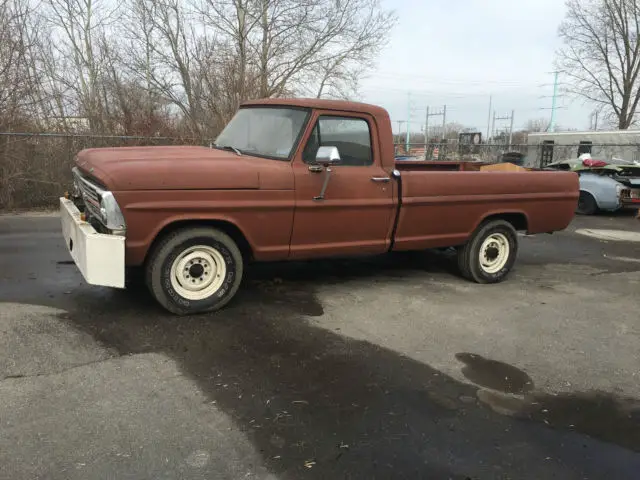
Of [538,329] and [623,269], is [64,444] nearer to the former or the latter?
[538,329]

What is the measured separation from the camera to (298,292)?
5891 millimetres

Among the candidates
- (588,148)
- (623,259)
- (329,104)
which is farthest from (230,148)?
(588,148)

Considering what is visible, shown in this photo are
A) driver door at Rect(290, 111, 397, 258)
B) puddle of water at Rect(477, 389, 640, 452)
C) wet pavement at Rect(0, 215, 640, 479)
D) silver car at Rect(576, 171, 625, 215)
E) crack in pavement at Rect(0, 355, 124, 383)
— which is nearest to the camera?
wet pavement at Rect(0, 215, 640, 479)

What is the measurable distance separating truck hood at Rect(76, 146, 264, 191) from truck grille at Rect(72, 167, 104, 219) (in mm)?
108

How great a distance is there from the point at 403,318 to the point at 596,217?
11.1 metres

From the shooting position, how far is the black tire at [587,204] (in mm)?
14242

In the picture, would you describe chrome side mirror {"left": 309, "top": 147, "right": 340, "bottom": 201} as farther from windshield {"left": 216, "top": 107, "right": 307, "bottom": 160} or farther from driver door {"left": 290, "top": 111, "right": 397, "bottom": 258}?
windshield {"left": 216, "top": 107, "right": 307, "bottom": 160}

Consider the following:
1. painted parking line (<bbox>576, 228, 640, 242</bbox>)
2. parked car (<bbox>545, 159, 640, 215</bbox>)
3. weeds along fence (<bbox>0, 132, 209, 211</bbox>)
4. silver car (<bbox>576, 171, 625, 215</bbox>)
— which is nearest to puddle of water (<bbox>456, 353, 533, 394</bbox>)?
painted parking line (<bbox>576, 228, 640, 242</bbox>)

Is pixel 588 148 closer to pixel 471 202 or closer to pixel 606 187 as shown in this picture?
pixel 606 187

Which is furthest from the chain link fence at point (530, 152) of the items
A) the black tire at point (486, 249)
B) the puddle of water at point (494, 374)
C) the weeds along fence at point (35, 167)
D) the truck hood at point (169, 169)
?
the puddle of water at point (494, 374)

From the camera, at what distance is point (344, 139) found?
5480mm

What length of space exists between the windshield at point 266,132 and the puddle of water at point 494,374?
8.33ft

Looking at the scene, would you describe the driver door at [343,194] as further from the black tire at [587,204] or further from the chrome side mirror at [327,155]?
the black tire at [587,204]

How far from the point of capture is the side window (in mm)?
5266
